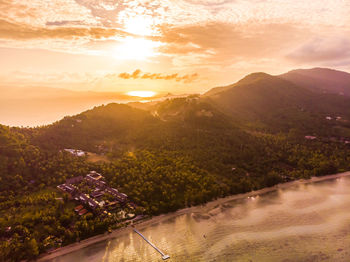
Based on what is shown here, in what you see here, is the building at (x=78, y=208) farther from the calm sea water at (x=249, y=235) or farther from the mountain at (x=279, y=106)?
the mountain at (x=279, y=106)

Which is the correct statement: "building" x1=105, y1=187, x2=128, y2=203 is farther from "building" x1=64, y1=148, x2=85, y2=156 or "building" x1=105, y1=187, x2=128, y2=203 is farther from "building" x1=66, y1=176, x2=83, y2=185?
"building" x1=64, y1=148, x2=85, y2=156

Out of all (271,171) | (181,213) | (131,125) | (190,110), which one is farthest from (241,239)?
(190,110)

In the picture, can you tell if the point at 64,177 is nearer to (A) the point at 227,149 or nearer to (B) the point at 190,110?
(A) the point at 227,149

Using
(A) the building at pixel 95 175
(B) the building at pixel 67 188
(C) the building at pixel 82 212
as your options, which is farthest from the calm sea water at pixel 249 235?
(A) the building at pixel 95 175

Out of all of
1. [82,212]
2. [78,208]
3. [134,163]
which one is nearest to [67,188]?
[78,208]

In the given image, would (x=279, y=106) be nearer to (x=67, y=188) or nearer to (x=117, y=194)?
(x=117, y=194)

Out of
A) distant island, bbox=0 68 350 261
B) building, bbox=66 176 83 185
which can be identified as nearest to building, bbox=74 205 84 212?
distant island, bbox=0 68 350 261
